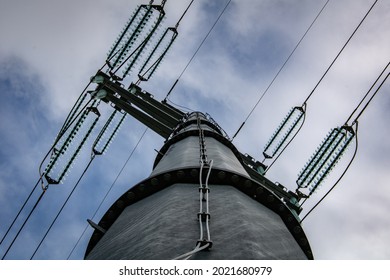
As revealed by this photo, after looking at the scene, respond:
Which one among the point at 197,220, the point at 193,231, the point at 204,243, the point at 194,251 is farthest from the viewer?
the point at 197,220

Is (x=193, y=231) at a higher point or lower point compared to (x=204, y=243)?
higher

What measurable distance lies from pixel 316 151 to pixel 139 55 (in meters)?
6.79

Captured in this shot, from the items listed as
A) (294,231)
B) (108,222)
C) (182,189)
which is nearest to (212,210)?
(182,189)

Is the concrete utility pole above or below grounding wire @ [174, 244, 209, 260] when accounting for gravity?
above

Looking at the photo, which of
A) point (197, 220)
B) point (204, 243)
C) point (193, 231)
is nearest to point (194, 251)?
point (204, 243)

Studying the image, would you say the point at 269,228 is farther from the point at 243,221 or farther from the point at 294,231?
the point at 294,231

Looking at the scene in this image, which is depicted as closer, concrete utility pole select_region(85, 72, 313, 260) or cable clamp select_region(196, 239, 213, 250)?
cable clamp select_region(196, 239, 213, 250)

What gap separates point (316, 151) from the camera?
14516mm

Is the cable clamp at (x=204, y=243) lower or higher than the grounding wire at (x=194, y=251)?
higher

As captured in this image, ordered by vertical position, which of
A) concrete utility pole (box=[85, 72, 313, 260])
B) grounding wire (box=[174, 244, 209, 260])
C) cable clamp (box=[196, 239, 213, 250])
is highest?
concrete utility pole (box=[85, 72, 313, 260])

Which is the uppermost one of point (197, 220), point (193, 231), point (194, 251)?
point (197, 220)

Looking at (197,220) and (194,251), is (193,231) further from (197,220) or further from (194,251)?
(194,251)

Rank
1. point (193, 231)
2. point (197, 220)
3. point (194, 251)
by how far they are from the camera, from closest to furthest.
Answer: point (194, 251) → point (193, 231) → point (197, 220)

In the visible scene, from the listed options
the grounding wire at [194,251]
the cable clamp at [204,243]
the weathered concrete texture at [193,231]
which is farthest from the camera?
the weathered concrete texture at [193,231]
